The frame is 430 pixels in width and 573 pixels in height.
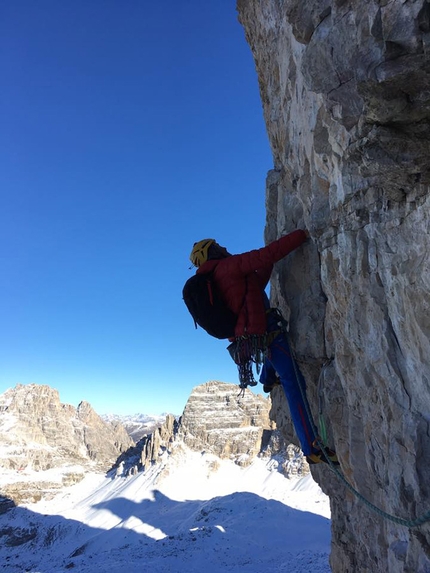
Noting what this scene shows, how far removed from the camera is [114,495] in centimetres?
7106

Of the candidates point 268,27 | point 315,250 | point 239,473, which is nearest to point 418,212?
point 315,250

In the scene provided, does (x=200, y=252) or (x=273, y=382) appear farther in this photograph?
(x=273, y=382)

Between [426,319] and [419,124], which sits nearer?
[419,124]

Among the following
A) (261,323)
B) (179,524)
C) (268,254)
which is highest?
(268,254)

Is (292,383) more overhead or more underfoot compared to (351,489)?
more overhead

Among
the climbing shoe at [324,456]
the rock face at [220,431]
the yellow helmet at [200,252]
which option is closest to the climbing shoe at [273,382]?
the climbing shoe at [324,456]

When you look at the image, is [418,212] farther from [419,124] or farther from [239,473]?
[239,473]

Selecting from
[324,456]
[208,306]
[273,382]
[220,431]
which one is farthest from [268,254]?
[220,431]

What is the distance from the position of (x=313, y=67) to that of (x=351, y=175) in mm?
1039

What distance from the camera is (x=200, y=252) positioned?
5.95m

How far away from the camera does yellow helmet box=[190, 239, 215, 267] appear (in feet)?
19.4

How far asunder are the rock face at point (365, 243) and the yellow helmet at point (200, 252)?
1228mm

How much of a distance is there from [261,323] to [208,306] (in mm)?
759

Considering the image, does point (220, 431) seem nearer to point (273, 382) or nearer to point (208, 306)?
point (273, 382)
